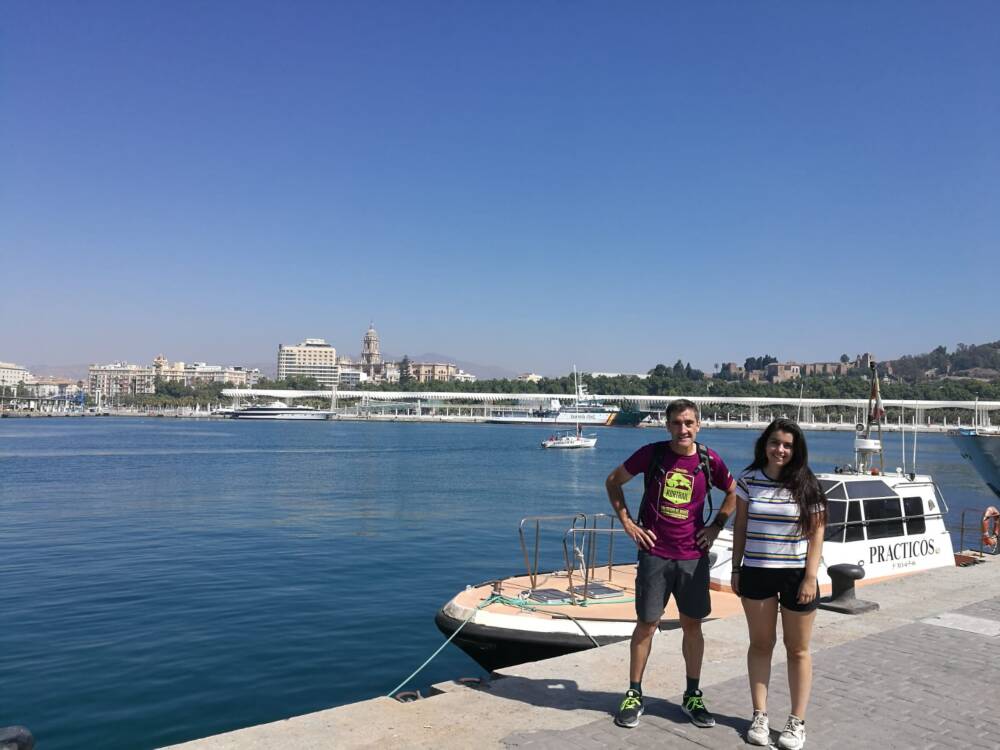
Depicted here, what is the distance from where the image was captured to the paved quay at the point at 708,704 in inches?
225

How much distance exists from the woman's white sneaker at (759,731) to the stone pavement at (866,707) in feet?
0.35

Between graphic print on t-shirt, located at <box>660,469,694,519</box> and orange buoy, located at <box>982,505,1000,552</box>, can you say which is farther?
orange buoy, located at <box>982,505,1000,552</box>

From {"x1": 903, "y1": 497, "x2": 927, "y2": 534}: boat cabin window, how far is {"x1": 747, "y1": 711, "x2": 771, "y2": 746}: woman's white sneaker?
8698mm

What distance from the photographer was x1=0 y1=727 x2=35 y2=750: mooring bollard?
425 centimetres

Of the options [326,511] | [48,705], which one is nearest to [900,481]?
[48,705]

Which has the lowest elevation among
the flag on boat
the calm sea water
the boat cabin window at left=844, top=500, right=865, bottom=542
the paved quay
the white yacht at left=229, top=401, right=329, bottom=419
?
the white yacht at left=229, top=401, right=329, bottom=419

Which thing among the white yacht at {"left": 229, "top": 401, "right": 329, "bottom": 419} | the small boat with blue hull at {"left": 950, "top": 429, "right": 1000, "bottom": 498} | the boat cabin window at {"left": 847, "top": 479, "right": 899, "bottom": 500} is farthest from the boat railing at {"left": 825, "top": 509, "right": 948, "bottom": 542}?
the white yacht at {"left": 229, "top": 401, "right": 329, "bottom": 419}

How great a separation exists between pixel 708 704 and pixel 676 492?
195 cm

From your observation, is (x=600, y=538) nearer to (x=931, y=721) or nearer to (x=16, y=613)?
(x=16, y=613)

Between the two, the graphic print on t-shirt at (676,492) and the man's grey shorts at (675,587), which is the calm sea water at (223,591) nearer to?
the man's grey shorts at (675,587)

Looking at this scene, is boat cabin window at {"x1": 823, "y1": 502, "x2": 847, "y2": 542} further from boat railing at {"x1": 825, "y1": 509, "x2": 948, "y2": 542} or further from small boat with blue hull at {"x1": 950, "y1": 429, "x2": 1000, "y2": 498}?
small boat with blue hull at {"x1": 950, "y1": 429, "x2": 1000, "y2": 498}

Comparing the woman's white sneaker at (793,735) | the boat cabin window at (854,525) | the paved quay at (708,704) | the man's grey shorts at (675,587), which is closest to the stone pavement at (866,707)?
the paved quay at (708,704)

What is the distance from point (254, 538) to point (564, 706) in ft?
68.7

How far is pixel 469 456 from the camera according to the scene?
77.3m
